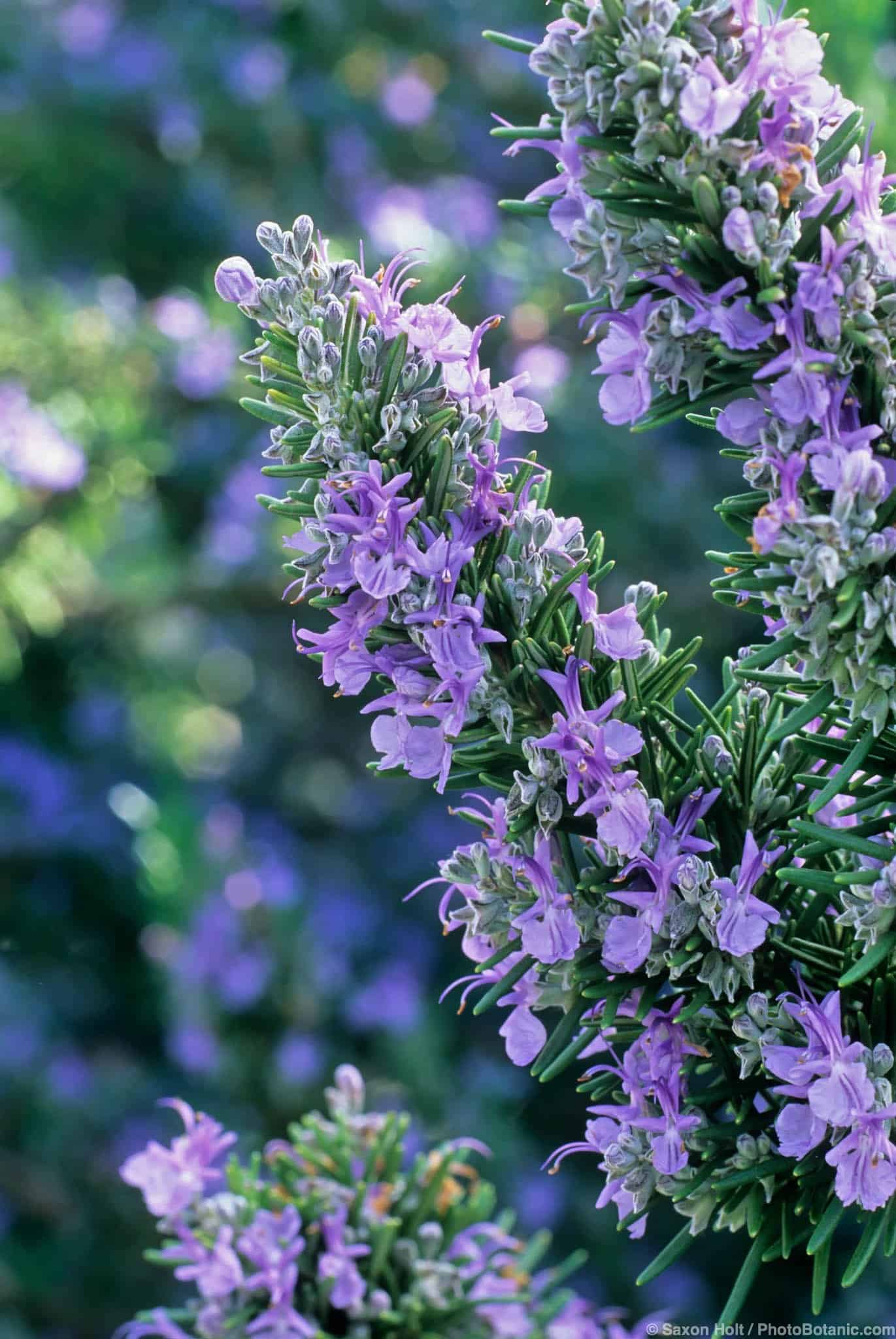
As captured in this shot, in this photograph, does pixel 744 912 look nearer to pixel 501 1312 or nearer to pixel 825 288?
pixel 825 288

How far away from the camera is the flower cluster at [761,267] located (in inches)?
20.9

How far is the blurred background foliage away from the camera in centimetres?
198

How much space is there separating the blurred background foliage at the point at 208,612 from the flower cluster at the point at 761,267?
51.6 inches

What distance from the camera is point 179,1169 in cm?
84

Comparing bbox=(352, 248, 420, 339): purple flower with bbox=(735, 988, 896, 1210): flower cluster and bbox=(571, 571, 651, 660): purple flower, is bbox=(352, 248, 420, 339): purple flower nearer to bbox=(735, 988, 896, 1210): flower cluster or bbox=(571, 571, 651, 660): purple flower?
bbox=(571, 571, 651, 660): purple flower

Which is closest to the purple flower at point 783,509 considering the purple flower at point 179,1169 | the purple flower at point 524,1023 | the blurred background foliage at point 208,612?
the purple flower at point 524,1023

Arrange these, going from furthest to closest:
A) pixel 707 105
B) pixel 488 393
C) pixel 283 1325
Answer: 1. pixel 283 1325
2. pixel 488 393
3. pixel 707 105

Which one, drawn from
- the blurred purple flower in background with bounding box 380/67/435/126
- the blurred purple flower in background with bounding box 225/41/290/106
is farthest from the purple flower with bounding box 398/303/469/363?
the blurred purple flower in background with bounding box 380/67/435/126

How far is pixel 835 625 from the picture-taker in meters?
0.53

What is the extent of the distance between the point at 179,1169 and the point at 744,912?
0.45 metres

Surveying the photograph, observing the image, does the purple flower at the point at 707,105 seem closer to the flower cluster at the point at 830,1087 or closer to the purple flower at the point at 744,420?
the purple flower at the point at 744,420

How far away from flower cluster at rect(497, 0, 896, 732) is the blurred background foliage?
131 cm

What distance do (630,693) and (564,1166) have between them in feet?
5.64

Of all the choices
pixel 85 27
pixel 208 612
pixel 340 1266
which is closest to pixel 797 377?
pixel 340 1266
